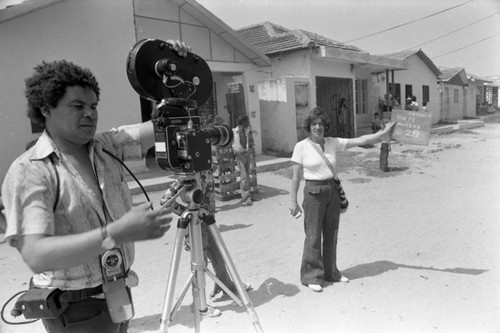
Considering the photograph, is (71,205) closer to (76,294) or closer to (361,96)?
(76,294)

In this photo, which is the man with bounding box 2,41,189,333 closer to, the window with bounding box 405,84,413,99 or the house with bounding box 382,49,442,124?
the house with bounding box 382,49,442,124

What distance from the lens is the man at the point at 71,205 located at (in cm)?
117

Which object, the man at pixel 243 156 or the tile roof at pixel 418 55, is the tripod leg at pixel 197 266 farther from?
the tile roof at pixel 418 55

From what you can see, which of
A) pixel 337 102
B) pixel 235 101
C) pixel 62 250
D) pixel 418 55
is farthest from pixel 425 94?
pixel 62 250

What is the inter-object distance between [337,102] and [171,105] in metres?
12.9

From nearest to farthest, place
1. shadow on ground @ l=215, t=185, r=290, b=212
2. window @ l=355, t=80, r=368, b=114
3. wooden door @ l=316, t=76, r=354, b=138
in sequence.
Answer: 1. shadow on ground @ l=215, t=185, r=290, b=212
2. wooden door @ l=316, t=76, r=354, b=138
3. window @ l=355, t=80, r=368, b=114

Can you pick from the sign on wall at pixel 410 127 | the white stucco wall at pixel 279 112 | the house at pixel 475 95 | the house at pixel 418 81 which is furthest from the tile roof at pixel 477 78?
the sign on wall at pixel 410 127

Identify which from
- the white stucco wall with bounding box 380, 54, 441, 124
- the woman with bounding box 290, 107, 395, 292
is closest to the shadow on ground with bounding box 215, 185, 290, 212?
the woman with bounding box 290, 107, 395, 292

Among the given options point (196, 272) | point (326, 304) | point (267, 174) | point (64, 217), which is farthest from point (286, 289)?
point (267, 174)

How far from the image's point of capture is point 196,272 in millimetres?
2018

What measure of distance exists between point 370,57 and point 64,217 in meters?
13.9

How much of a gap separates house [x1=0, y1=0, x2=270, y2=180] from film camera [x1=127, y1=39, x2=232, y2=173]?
589 centimetres

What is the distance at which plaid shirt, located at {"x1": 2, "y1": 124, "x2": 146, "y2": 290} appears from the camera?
48.6 inches

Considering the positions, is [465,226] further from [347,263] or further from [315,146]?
[315,146]
